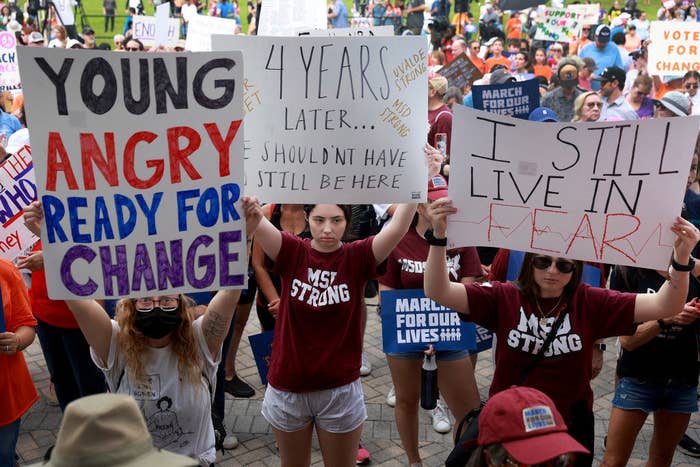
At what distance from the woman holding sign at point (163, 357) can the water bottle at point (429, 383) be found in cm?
170

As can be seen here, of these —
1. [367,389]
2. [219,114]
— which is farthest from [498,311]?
[367,389]

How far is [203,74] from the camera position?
135 inches

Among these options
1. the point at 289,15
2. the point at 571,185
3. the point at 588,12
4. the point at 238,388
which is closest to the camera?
the point at 571,185

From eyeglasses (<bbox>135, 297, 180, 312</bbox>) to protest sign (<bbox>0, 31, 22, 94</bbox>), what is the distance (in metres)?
8.17

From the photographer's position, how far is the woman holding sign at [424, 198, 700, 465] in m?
3.58

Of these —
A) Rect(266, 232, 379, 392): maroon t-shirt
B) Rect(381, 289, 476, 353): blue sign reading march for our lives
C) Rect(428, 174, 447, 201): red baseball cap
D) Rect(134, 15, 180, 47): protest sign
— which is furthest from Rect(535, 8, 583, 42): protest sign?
Rect(266, 232, 379, 392): maroon t-shirt

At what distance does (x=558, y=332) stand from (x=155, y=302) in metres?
1.96

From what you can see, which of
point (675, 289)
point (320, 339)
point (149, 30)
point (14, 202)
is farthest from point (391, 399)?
point (149, 30)

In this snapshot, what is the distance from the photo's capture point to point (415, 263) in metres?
5.01

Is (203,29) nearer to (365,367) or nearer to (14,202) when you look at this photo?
(365,367)

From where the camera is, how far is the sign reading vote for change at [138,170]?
3.29 meters

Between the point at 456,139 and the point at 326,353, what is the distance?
134 cm

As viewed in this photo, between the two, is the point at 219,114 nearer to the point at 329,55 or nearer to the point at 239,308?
the point at 329,55

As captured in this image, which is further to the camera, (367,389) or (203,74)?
(367,389)
